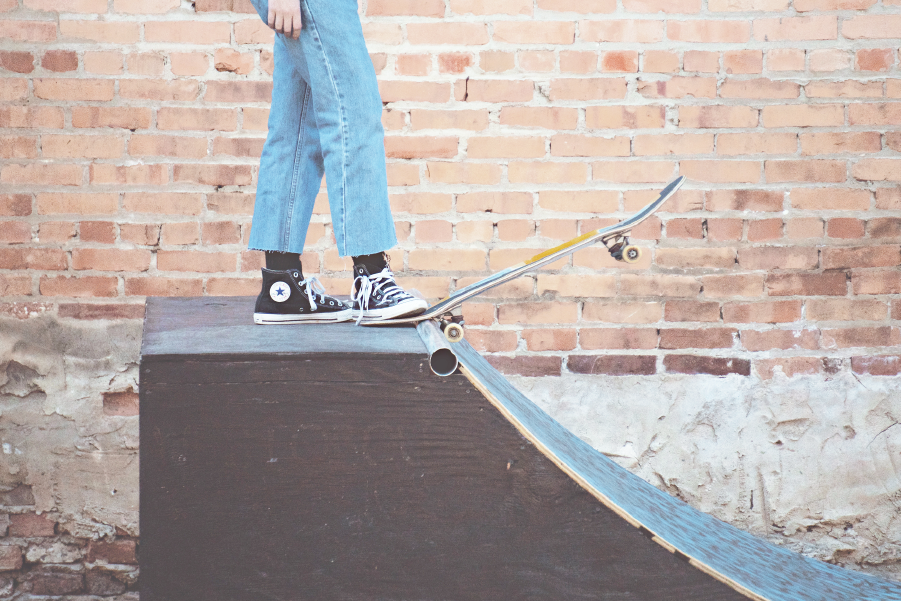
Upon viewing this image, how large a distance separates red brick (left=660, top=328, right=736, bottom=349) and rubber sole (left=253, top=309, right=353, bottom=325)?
1.13m

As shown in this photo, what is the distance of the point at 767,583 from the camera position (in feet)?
3.50

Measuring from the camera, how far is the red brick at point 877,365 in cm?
209

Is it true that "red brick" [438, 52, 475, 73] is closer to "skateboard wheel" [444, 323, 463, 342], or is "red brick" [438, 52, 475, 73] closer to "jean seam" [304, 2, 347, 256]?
"jean seam" [304, 2, 347, 256]

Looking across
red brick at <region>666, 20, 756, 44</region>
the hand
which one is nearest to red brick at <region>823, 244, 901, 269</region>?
red brick at <region>666, 20, 756, 44</region>

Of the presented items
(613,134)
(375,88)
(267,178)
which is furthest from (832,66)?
(267,178)

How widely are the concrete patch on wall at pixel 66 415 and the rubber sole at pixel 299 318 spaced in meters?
0.92

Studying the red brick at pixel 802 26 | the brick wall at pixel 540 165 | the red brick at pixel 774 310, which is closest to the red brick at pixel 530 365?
the brick wall at pixel 540 165

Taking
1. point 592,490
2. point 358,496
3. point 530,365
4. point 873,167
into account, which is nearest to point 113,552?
point 530,365

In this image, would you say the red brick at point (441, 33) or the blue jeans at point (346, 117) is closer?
the blue jeans at point (346, 117)

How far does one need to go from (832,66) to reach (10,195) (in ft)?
8.07

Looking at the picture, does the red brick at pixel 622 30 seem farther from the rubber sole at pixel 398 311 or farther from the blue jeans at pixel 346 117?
the rubber sole at pixel 398 311

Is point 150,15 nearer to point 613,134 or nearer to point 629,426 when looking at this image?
point 613,134

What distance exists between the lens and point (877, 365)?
2088mm

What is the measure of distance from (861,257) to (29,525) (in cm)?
266
